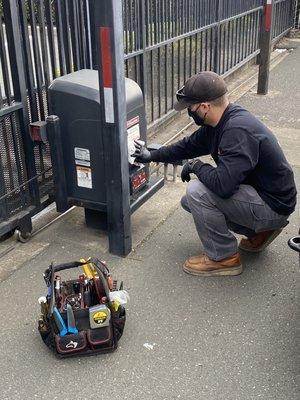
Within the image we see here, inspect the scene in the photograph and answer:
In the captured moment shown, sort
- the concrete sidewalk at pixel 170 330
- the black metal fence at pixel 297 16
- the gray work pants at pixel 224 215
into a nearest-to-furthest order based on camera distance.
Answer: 1. the concrete sidewalk at pixel 170 330
2. the gray work pants at pixel 224 215
3. the black metal fence at pixel 297 16

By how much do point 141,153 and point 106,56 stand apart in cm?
83

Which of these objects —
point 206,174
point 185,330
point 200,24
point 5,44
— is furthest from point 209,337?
point 200,24

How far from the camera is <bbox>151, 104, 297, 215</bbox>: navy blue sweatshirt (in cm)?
320

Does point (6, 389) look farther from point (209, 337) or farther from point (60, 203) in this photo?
point (60, 203)

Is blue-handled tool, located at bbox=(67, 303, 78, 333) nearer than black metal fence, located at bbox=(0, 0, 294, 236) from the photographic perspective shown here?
Yes

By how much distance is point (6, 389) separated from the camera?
8.77ft

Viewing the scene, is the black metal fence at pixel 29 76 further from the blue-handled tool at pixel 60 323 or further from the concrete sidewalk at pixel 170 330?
the blue-handled tool at pixel 60 323

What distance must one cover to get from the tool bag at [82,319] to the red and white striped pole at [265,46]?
613 cm

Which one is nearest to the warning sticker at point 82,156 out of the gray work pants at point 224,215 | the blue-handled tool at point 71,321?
the gray work pants at point 224,215

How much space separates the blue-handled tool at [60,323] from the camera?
2769 mm

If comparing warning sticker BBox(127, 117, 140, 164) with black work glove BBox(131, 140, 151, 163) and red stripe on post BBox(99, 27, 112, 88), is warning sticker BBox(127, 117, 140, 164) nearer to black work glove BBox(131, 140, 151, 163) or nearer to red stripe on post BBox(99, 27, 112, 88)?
black work glove BBox(131, 140, 151, 163)

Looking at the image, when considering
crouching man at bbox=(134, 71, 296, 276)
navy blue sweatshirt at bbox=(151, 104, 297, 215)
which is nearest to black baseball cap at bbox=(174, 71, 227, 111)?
crouching man at bbox=(134, 71, 296, 276)

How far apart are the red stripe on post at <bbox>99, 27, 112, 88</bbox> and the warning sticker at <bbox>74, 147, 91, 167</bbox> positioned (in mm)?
603

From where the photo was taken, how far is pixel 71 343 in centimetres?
280
